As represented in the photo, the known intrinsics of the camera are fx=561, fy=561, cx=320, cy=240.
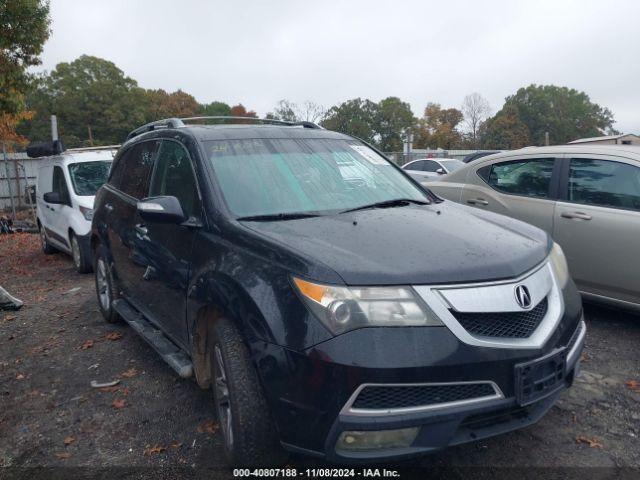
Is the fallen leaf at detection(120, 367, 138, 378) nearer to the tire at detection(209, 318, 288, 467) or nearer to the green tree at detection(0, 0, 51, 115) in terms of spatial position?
the tire at detection(209, 318, 288, 467)

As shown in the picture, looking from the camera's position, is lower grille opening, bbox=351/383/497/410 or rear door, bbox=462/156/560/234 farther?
rear door, bbox=462/156/560/234

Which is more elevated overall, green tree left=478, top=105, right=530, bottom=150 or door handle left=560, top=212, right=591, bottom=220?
green tree left=478, top=105, right=530, bottom=150

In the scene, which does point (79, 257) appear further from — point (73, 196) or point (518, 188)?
point (518, 188)

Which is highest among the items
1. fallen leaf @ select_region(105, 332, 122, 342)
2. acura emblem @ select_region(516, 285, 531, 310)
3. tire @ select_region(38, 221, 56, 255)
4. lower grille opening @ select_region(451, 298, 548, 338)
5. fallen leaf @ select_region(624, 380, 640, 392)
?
acura emblem @ select_region(516, 285, 531, 310)

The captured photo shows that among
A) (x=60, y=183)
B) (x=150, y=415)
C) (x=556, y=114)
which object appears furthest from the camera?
(x=556, y=114)

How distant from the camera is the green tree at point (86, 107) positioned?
53.9m

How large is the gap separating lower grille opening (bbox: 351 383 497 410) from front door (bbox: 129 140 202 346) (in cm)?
143

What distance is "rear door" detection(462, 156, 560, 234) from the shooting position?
5230 millimetres

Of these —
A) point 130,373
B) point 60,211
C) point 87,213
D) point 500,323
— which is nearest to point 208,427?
point 130,373

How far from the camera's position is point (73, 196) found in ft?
27.5

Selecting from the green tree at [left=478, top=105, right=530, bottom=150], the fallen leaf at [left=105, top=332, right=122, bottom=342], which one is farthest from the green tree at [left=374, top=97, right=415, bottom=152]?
the fallen leaf at [left=105, top=332, right=122, bottom=342]

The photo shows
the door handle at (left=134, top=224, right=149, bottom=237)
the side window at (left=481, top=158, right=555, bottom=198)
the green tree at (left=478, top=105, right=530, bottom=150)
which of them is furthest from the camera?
the green tree at (left=478, top=105, right=530, bottom=150)

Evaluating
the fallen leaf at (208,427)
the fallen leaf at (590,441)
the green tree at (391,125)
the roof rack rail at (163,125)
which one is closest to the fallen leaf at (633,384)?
the fallen leaf at (590,441)

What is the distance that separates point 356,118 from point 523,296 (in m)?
56.8
